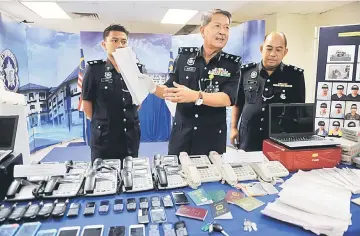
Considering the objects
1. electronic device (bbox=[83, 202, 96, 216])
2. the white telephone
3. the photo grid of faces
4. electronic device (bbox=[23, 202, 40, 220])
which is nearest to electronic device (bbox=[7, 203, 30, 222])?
electronic device (bbox=[23, 202, 40, 220])

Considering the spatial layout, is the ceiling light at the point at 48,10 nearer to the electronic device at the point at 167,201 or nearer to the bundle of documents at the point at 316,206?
the electronic device at the point at 167,201

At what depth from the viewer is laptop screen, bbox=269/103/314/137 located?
5.72 ft

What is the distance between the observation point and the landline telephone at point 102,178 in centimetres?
126

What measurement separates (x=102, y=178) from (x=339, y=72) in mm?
3321

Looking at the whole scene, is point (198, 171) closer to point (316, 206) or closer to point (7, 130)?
point (316, 206)

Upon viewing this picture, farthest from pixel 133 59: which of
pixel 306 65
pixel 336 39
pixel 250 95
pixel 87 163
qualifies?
pixel 306 65

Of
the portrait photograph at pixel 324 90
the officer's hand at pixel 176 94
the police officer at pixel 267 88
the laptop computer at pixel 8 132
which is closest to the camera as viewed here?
the laptop computer at pixel 8 132

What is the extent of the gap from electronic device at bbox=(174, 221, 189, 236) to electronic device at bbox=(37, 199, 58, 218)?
1.65 feet

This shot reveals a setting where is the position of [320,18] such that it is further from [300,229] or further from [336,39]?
[300,229]

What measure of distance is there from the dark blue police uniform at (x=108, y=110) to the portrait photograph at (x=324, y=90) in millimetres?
2516

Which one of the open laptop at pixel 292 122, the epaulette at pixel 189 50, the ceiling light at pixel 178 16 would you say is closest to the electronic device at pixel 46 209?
the open laptop at pixel 292 122

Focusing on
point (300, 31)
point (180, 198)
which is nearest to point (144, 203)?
point (180, 198)

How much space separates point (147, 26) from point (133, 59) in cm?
572

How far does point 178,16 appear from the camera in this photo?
5.93 metres
